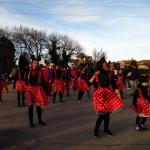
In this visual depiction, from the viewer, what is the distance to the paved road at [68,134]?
5.97m

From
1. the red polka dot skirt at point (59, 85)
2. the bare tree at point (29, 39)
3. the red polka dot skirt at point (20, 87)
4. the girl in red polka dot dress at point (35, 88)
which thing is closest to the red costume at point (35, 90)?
the girl in red polka dot dress at point (35, 88)

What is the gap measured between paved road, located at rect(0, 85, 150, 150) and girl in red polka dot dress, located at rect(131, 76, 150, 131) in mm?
269

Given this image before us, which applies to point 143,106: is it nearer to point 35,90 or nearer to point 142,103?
point 142,103

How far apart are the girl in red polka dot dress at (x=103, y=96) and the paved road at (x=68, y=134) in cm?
49

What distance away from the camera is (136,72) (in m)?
16.4

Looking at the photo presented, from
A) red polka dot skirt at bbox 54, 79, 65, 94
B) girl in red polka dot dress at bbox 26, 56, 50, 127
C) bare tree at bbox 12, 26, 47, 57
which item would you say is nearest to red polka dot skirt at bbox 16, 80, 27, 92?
red polka dot skirt at bbox 54, 79, 65, 94

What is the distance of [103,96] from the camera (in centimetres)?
673

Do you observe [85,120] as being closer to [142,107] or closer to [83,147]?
[142,107]

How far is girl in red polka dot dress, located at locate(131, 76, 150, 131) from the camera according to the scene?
7266mm

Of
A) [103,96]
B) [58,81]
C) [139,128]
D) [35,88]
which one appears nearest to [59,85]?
[58,81]

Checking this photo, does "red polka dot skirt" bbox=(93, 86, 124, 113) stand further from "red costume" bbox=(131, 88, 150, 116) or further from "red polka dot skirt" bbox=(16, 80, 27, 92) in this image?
"red polka dot skirt" bbox=(16, 80, 27, 92)

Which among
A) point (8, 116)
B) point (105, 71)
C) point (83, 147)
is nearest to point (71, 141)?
point (83, 147)

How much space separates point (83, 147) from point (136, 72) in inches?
440

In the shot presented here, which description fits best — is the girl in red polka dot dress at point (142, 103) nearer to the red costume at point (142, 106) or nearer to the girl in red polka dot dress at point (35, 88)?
the red costume at point (142, 106)
